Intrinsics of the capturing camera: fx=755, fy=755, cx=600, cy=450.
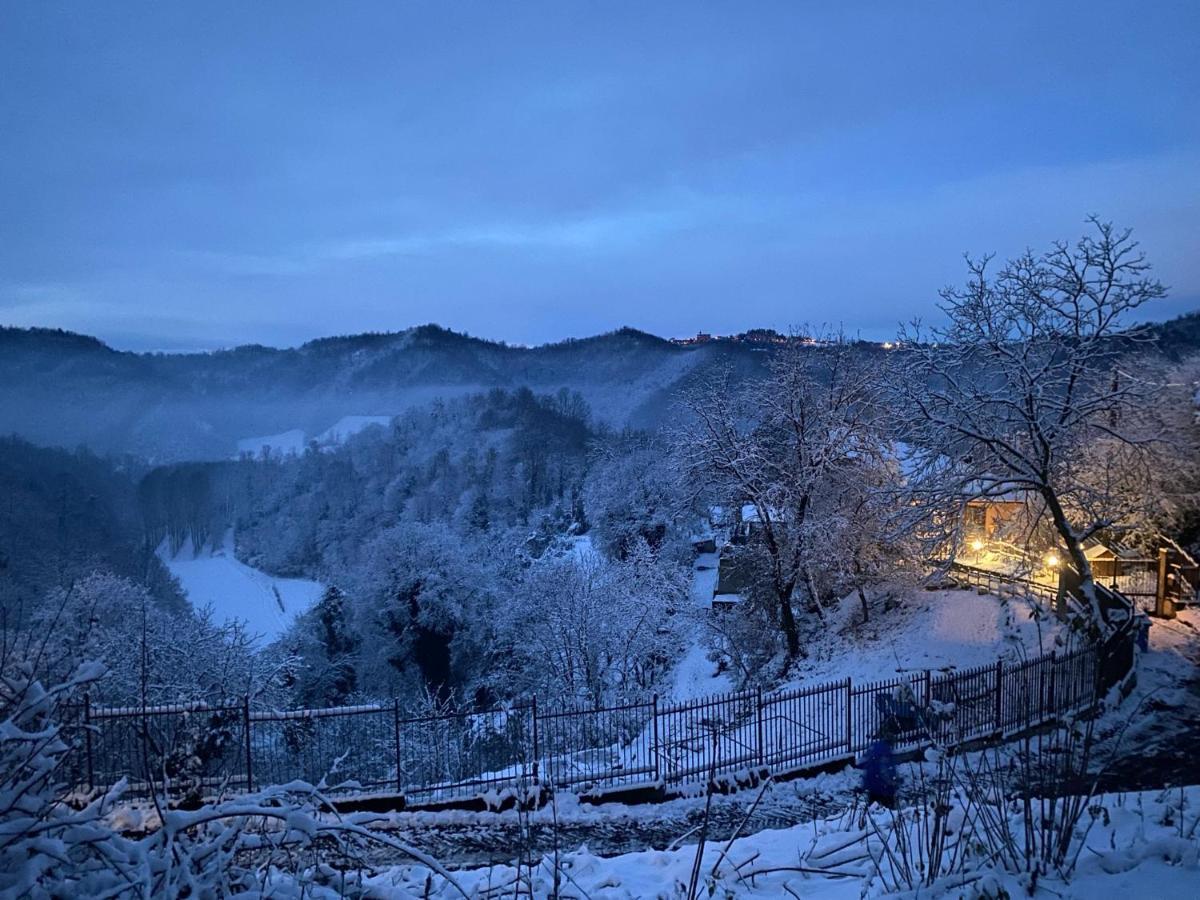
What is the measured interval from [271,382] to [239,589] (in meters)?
62.8

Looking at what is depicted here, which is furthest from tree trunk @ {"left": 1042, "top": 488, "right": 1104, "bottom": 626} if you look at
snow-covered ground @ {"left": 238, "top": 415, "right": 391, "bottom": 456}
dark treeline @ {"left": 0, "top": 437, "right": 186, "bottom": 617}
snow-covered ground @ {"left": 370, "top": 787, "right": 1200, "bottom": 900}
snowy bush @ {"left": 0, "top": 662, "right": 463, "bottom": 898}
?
snow-covered ground @ {"left": 238, "top": 415, "right": 391, "bottom": 456}

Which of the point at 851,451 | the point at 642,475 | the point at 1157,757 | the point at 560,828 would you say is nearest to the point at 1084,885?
the point at 560,828

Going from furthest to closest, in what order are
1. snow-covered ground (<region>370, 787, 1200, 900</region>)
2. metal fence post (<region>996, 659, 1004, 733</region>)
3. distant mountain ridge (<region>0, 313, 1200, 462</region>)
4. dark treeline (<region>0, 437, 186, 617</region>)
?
distant mountain ridge (<region>0, 313, 1200, 462</region>) < dark treeline (<region>0, 437, 186, 617</region>) < metal fence post (<region>996, 659, 1004, 733</region>) < snow-covered ground (<region>370, 787, 1200, 900</region>)

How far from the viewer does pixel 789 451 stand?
22.7m

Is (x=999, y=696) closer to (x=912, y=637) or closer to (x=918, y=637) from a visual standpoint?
(x=918, y=637)

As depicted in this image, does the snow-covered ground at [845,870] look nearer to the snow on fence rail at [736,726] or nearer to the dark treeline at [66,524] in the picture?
the snow on fence rail at [736,726]

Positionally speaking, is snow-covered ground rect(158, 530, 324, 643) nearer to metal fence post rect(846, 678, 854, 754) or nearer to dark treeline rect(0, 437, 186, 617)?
dark treeline rect(0, 437, 186, 617)

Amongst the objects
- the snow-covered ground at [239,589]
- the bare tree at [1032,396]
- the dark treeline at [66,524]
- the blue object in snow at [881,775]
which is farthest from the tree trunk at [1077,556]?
the dark treeline at [66,524]

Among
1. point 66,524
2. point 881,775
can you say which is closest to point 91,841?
point 881,775

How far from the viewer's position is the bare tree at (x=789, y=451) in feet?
69.5

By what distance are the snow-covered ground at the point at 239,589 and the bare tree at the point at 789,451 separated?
30177mm

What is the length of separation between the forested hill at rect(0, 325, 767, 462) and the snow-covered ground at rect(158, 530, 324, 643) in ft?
78.9

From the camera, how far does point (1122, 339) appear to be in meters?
16.8

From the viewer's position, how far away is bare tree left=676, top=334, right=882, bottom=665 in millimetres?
21172
